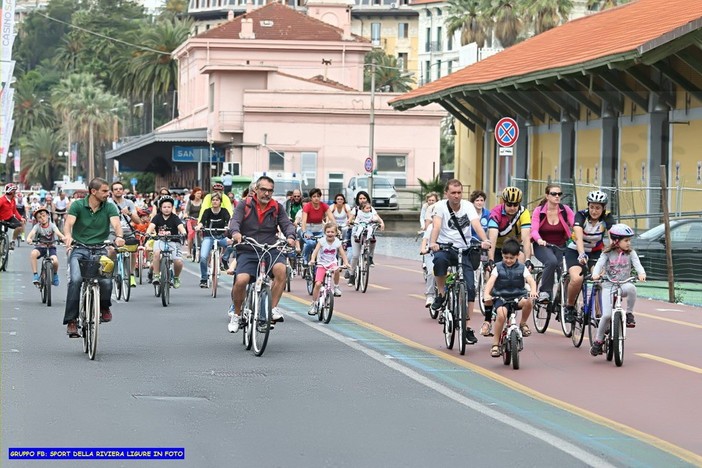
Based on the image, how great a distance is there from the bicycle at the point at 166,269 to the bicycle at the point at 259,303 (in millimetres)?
6540

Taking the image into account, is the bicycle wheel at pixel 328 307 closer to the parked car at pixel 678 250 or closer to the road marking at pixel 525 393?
the road marking at pixel 525 393

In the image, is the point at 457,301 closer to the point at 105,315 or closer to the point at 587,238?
the point at 587,238

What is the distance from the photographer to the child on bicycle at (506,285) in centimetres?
1468

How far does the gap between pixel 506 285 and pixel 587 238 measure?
7.63 feet

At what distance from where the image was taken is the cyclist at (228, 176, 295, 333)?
1593 centimetres

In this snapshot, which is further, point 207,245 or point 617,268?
point 207,245

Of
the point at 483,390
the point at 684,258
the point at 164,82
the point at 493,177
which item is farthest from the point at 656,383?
the point at 164,82

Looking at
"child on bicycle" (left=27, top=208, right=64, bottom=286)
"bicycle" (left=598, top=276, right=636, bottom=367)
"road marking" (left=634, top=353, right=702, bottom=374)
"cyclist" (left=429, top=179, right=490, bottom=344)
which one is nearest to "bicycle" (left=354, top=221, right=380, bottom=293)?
"child on bicycle" (left=27, top=208, right=64, bottom=286)

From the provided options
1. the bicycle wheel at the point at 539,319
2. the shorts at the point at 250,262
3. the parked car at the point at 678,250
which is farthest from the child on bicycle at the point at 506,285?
the parked car at the point at 678,250

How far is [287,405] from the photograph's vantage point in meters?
11.7

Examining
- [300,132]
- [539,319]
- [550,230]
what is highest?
[300,132]

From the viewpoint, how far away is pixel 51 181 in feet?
469

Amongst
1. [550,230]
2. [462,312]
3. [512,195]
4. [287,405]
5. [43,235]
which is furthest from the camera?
[43,235]

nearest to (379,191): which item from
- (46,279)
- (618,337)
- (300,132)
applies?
(300,132)
